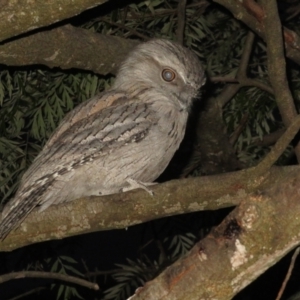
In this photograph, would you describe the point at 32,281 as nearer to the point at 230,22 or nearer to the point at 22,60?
the point at 230,22

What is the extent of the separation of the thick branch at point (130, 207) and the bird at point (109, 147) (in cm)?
23

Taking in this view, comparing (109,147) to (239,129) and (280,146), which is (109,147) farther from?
(239,129)

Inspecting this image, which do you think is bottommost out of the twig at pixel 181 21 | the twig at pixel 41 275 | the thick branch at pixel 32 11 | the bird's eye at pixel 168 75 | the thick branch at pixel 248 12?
the twig at pixel 41 275

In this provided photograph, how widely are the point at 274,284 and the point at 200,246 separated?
2297mm

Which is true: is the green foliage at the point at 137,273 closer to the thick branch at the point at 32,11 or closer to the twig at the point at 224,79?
the twig at the point at 224,79

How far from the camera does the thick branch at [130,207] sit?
1831 millimetres

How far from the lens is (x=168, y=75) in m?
2.56

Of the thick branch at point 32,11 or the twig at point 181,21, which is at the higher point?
the thick branch at point 32,11

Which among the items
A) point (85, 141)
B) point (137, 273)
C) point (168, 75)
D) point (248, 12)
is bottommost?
point (137, 273)

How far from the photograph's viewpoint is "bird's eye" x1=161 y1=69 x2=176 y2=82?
8.37 ft

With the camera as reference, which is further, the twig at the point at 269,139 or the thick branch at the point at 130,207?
the twig at the point at 269,139

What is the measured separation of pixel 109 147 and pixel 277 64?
57 centimetres

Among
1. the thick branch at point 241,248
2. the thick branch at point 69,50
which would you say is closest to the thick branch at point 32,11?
A: the thick branch at point 69,50

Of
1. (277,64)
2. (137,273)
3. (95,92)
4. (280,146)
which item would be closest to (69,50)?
(95,92)
